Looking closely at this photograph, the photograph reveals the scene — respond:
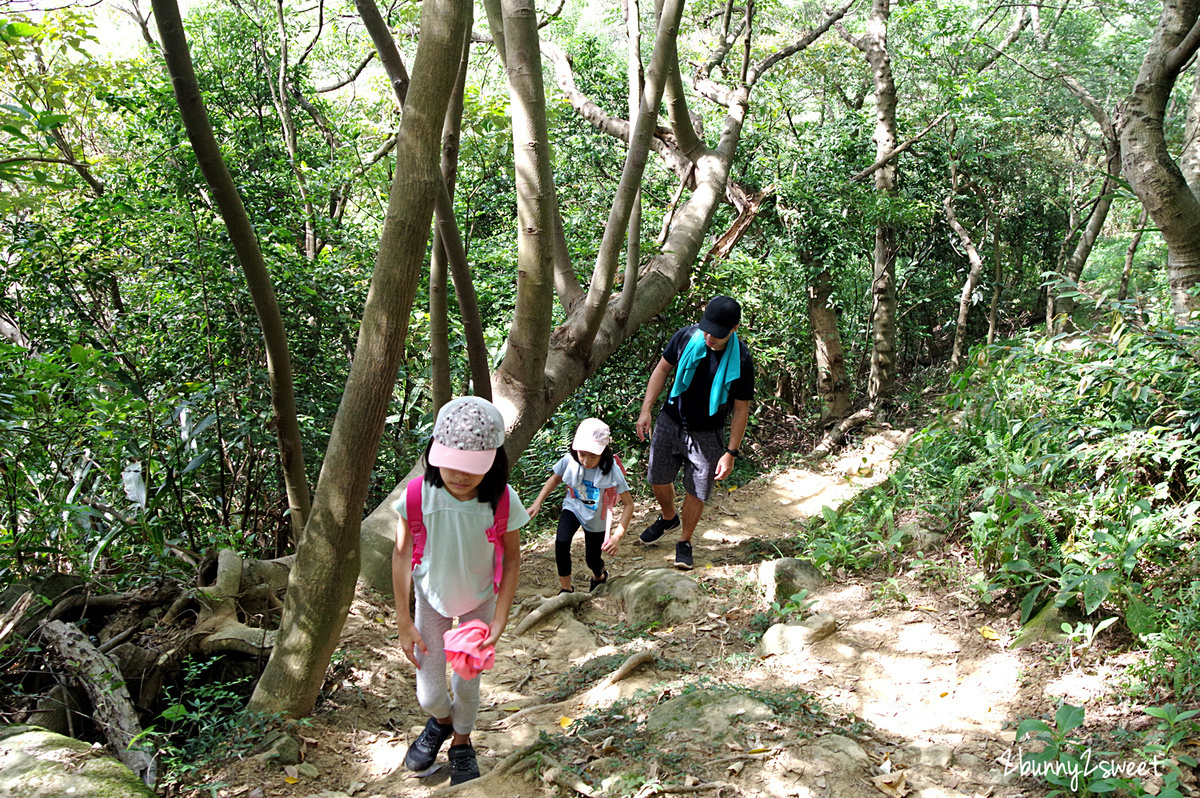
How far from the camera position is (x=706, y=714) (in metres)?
3.22

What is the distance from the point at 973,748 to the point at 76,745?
3.25 m

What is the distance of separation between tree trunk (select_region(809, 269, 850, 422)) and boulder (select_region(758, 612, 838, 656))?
222 inches

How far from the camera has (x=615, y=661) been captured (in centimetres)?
411

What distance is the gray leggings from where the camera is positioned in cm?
302

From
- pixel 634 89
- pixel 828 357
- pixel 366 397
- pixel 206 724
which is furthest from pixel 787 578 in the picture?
pixel 828 357

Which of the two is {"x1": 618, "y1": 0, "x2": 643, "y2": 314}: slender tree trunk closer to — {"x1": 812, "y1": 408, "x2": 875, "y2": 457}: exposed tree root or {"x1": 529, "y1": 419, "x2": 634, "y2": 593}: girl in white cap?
{"x1": 529, "y1": 419, "x2": 634, "y2": 593}: girl in white cap

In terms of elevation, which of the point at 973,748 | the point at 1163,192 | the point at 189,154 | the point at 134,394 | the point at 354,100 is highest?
the point at 354,100

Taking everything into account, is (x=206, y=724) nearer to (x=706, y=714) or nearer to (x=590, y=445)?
(x=706, y=714)

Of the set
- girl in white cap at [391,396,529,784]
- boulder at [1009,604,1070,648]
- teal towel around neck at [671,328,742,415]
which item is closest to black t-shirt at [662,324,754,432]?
teal towel around neck at [671,328,742,415]

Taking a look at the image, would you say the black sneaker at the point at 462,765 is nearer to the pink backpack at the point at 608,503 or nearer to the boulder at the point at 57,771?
the boulder at the point at 57,771

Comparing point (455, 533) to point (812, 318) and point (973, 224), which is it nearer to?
point (812, 318)

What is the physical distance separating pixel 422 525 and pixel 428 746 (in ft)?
3.13

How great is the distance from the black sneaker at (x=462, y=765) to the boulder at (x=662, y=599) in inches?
71.8

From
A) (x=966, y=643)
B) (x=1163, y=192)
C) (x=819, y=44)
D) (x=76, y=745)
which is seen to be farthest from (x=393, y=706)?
(x=819, y=44)
